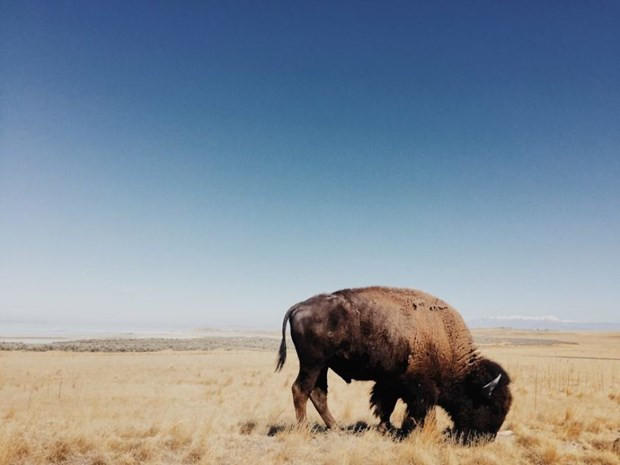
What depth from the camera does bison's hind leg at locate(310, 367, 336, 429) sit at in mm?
9195

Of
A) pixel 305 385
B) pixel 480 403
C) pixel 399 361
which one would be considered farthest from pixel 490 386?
pixel 305 385

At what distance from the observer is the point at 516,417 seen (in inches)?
448

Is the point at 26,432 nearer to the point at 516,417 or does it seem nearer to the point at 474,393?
the point at 474,393

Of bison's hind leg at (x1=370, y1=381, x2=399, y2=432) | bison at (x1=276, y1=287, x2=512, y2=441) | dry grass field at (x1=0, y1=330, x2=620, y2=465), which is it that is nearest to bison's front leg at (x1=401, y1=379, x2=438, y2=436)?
bison at (x1=276, y1=287, x2=512, y2=441)

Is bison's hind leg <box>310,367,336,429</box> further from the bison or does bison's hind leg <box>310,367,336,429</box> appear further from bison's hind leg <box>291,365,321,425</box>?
bison's hind leg <box>291,365,321,425</box>

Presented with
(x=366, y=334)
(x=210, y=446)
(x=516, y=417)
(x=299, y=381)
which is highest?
(x=366, y=334)

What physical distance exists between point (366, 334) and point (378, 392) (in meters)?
1.54

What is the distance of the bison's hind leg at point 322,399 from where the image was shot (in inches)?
362

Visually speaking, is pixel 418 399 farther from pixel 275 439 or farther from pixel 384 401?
pixel 275 439

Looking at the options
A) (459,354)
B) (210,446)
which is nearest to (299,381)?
(210,446)

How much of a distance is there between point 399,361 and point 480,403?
178 centimetres

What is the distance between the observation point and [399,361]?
346 inches

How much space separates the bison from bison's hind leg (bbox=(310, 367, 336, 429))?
0.02m

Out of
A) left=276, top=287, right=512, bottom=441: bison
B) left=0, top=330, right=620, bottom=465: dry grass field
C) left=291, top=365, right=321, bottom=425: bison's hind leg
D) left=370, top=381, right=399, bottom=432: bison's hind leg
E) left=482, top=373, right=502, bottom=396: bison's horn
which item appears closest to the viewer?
left=0, top=330, right=620, bottom=465: dry grass field
